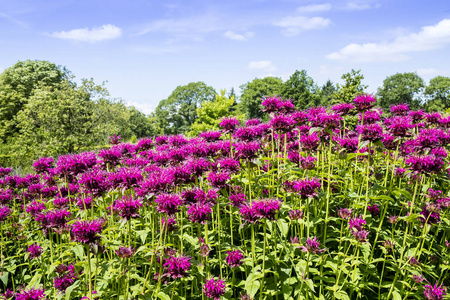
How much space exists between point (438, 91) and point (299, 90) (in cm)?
4050

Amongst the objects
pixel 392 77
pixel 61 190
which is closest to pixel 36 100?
pixel 61 190

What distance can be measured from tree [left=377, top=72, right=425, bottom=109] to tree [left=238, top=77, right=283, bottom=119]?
2880 centimetres

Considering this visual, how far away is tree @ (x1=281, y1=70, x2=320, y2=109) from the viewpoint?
53812 millimetres

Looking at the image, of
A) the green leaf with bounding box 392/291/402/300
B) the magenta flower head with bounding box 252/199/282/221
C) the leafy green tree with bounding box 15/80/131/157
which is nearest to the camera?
the magenta flower head with bounding box 252/199/282/221

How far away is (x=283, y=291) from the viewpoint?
3434mm

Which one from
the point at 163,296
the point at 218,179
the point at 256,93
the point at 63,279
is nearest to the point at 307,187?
the point at 218,179

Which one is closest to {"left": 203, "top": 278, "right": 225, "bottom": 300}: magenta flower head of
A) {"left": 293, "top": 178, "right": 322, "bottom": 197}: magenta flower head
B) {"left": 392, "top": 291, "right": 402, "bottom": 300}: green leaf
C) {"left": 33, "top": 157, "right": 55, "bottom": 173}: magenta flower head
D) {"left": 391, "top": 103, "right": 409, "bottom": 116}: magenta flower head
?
{"left": 293, "top": 178, "right": 322, "bottom": 197}: magenta flower head

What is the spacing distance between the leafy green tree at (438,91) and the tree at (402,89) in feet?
6.09

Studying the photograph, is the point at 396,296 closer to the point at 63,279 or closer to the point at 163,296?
the point at 163,296

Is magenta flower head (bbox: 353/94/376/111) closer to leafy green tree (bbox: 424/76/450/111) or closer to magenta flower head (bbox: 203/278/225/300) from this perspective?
magenta flower head (bbox: 203/278/225/300)

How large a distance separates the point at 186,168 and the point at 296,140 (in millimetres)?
3047

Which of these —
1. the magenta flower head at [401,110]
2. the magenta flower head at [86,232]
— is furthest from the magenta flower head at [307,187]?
the magenta flower head at [401,110]

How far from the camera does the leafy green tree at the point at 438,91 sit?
64.8m

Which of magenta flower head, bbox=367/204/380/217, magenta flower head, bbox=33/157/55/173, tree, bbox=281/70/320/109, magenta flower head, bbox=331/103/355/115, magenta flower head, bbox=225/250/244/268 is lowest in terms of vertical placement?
magenta flower head, bbox=225/250/244/268
